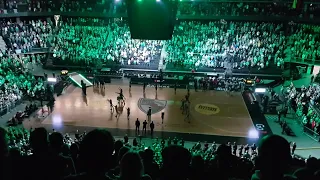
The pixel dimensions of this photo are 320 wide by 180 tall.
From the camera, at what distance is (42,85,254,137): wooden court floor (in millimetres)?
27672

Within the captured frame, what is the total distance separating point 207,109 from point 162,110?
398 centimetres

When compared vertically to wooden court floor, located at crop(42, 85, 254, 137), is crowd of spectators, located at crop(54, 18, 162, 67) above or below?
above

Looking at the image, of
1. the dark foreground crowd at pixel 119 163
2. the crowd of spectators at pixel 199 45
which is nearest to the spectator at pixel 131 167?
the dark foreground crowd at pixel 119 163

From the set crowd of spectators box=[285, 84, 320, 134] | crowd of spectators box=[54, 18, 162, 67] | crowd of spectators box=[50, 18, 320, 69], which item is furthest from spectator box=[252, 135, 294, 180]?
crowd of spectators box=[54, 18, 162, 67]

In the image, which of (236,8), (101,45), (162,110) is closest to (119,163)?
(162,110)

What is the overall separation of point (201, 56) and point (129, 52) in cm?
857

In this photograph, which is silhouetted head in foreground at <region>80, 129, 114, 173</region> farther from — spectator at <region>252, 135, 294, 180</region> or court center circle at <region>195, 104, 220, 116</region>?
court center circle at <region>195, 104, 220, 116</region>

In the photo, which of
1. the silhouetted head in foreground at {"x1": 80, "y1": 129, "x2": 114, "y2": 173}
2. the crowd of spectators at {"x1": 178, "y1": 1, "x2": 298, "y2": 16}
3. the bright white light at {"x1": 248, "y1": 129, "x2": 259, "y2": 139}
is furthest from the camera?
the crowd of spectators at {"x1": 178, "y1": 1, "x2": 298, "y2": 16}

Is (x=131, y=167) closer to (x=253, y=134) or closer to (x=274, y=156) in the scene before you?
(x=274, y=156)

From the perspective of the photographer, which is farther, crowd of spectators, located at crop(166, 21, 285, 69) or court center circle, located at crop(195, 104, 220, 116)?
crowd of spectators, located at crop(166, 21, 285, 69)

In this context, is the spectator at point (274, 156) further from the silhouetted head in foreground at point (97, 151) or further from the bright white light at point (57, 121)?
the bright white light at point (57, 121)

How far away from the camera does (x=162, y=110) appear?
3069 centimetres

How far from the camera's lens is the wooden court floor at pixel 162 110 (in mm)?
27672

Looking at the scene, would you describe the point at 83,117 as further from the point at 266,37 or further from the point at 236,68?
the point at 266,37
